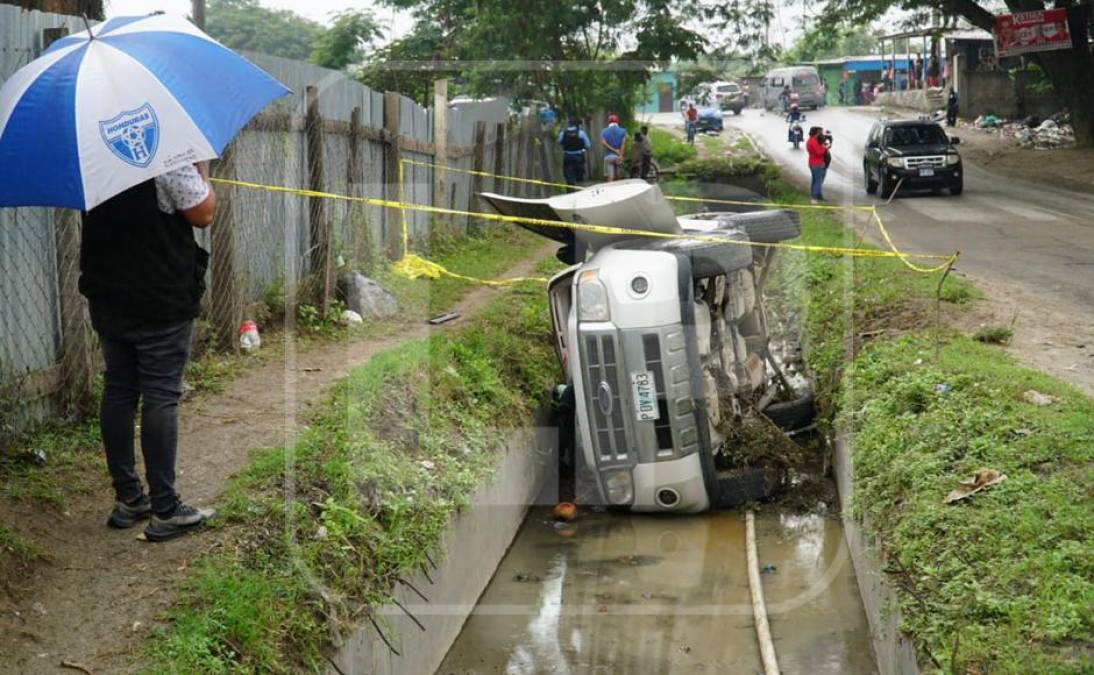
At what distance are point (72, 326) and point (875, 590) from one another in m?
4.85

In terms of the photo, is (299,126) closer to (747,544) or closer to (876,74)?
(747,544)

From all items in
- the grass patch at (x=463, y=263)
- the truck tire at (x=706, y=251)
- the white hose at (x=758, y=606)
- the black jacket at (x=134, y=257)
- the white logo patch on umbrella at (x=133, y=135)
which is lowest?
the white hose at (x=758, y=606)

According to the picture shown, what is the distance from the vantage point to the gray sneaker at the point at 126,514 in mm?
5867

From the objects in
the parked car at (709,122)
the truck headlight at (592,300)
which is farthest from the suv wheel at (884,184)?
the parked car at (709,122)

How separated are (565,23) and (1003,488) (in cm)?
2350

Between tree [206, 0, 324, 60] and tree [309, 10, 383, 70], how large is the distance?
3283 centimetres

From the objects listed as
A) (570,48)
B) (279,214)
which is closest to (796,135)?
(570,48)

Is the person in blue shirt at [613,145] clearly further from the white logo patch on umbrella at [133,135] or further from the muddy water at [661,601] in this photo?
the white logo patch on umbrella at [133,135]

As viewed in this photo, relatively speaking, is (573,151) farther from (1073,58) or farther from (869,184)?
(1073,58)

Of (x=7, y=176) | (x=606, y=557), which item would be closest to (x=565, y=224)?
(x=606, y=557)

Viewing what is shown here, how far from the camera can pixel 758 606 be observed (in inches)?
297

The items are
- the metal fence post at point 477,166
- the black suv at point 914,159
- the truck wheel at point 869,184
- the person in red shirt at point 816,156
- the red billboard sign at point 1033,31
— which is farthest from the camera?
the red billboard sign at point 1033,31

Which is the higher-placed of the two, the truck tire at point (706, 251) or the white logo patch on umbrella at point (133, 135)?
the white logo patch on umbrella at point (133, 135)

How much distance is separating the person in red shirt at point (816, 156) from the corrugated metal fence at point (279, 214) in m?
8.05
